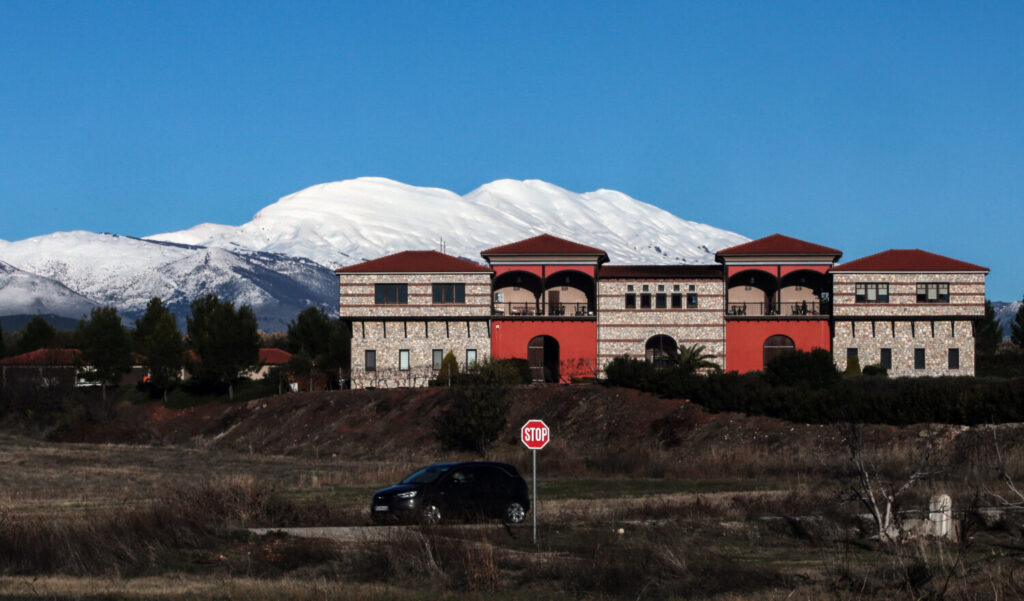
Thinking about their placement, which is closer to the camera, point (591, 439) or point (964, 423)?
point (964, 423)

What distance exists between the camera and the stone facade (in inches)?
2904

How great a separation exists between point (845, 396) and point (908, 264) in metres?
25.1

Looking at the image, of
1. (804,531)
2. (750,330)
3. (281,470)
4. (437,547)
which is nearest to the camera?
(437,547)

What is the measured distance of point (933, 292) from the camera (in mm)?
A: 72375

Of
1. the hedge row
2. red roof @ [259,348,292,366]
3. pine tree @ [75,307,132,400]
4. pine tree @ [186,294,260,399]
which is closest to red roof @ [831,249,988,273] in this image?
the hedge row

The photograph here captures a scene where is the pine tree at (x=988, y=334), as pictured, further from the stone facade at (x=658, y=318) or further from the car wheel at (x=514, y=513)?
the car wheel at (x=514, y=513)

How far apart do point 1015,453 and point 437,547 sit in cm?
2815

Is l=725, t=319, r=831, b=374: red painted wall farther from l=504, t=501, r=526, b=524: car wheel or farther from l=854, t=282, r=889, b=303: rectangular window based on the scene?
l=504, t=501, r=526, b=524: car wheel

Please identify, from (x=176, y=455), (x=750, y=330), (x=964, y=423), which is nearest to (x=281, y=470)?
(x=176, y=455)

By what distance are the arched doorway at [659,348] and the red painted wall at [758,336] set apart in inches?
142

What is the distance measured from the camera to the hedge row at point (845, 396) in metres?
47.2

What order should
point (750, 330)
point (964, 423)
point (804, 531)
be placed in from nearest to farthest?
point (804, 531), point (964, 423), point (750, 330)

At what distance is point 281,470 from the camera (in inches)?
1987

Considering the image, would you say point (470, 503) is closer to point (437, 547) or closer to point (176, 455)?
point (437, 547)
